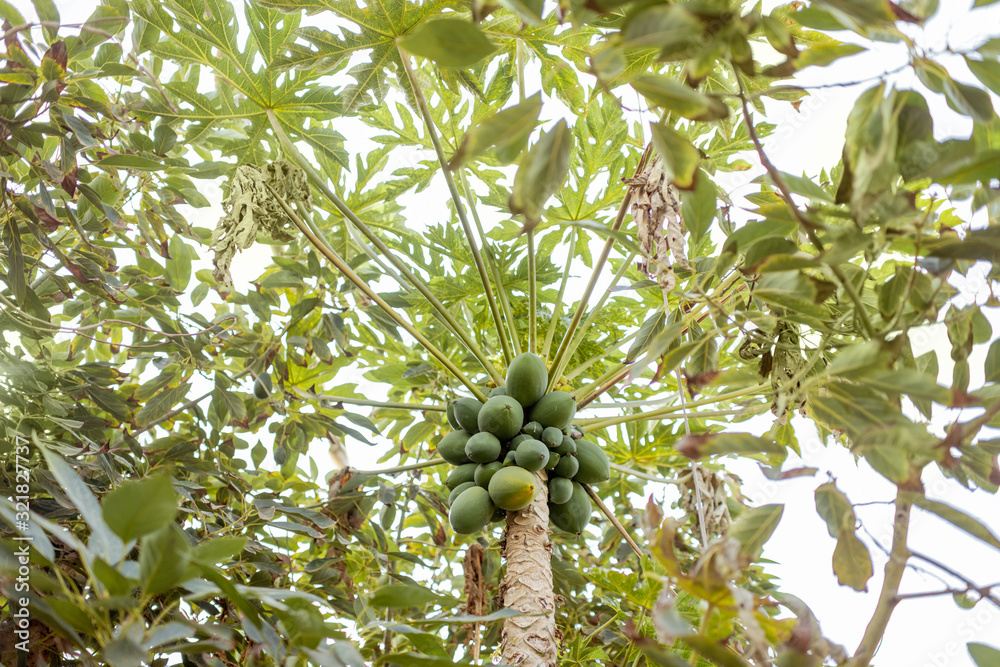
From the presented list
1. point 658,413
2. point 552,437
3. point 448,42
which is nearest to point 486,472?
point 552,437

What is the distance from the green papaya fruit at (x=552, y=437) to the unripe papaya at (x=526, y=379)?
0.09 metres

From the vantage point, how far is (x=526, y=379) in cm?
141

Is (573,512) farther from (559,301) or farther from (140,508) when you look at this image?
(140,508)

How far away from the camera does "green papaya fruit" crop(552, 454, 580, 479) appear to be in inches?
55.7

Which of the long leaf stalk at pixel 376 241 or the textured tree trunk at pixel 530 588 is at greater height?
the long leaf stalk at pixel 376 241

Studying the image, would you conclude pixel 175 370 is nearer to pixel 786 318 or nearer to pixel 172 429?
pixel 172 429

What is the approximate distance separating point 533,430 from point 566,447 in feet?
0.29

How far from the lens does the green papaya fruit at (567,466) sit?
4.65 ft

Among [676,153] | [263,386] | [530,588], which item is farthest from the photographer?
[263,386]

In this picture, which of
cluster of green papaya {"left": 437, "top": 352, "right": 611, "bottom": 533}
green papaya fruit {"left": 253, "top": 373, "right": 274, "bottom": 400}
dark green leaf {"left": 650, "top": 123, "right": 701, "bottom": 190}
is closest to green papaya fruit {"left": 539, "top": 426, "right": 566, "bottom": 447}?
cluster of green papaya {"left": 437, "top": 352, "right": 611, "bottom": 533}

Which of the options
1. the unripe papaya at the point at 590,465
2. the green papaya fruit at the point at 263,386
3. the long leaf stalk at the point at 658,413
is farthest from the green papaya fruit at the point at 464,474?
the green papaya fruit at the point at 263,386

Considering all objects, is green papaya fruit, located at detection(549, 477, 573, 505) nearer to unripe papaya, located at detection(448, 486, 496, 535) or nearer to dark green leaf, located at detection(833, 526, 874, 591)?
unripe papaya, located at detection(448, 486, 496, 535)

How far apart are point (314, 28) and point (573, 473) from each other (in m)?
1.17

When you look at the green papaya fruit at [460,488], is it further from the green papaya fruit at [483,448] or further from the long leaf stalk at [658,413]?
the long leaf stalk at [658,413]
